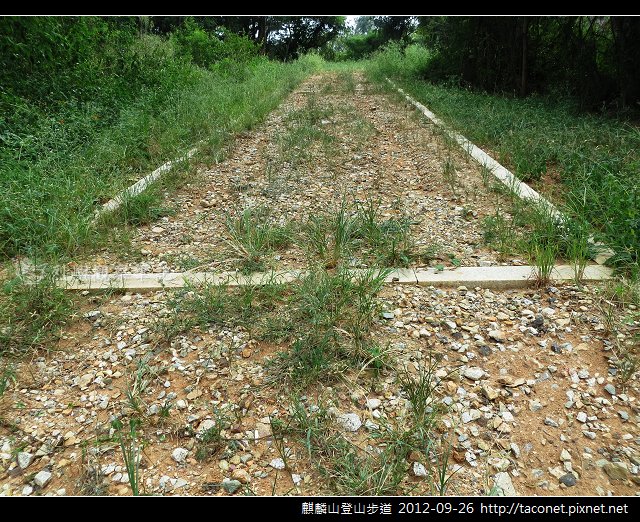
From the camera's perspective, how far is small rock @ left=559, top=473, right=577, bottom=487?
4.98 feet

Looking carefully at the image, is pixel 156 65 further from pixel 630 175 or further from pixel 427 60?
pixel 630 175

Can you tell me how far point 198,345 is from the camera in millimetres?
2207

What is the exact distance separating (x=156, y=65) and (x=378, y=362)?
26.0ft

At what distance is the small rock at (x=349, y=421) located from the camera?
1.74m

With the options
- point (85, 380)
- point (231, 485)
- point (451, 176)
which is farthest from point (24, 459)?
point (451, 176)

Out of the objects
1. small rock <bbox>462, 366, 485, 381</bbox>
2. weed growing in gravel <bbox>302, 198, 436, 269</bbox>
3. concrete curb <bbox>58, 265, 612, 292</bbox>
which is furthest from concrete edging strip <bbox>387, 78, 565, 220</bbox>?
small rock <bbox>462, 366, 485, 381</bbox>

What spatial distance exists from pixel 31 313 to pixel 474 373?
2.32 metres

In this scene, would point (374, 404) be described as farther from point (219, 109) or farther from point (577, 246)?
point (219, 109)

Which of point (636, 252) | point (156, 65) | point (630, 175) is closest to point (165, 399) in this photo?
point (636, 252)

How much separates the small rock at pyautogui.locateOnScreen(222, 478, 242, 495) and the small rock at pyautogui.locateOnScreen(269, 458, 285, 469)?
0.44 feet

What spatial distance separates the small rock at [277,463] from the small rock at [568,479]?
1.00m

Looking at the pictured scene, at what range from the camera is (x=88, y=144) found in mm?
4613

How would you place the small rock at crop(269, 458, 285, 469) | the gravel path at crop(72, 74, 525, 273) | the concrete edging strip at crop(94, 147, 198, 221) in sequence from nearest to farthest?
the small rock at crop(269, 458, 285, 469)
the gravel path at crop(72, 74, 525, 273)
the concrete edging strip at crop(94, 147, 198, 221)

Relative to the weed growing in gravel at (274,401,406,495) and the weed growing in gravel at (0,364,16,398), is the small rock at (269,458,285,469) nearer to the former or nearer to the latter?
the weed growing in gravel at (274,401,406,495)
